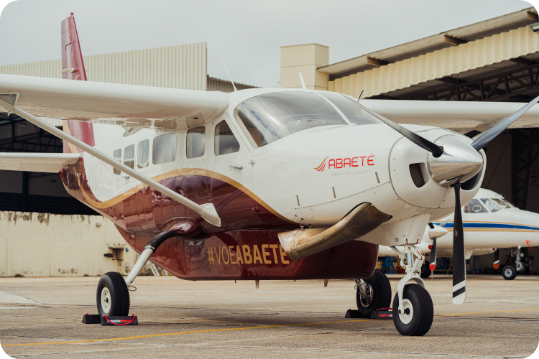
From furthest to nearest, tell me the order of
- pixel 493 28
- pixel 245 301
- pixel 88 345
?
pixel 493 28
pixel 245 301
pixel 88 345

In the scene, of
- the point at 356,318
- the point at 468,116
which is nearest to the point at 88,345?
the point at 356,318

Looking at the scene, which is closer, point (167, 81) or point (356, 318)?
point (356, 318)

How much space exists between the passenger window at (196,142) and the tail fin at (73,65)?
4817 millimetres

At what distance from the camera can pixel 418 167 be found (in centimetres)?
633

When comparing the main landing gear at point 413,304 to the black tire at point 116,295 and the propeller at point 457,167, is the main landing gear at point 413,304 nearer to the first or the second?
the propeller at point 457,167

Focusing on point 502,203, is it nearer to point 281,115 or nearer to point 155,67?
point 155,67

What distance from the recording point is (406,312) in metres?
6.87

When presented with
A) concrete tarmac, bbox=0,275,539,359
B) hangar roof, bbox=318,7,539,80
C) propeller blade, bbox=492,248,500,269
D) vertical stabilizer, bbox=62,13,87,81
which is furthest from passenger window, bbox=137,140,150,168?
hangar roof, bbox=318,7,539,80

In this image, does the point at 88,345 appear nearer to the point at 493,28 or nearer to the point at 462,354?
the point at 462,354

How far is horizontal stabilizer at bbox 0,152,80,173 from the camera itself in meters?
11.2

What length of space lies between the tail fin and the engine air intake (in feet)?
27.9

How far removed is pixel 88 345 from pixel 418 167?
11.8 ft

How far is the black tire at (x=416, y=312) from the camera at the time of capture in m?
6.62

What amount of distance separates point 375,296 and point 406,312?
260 cm
